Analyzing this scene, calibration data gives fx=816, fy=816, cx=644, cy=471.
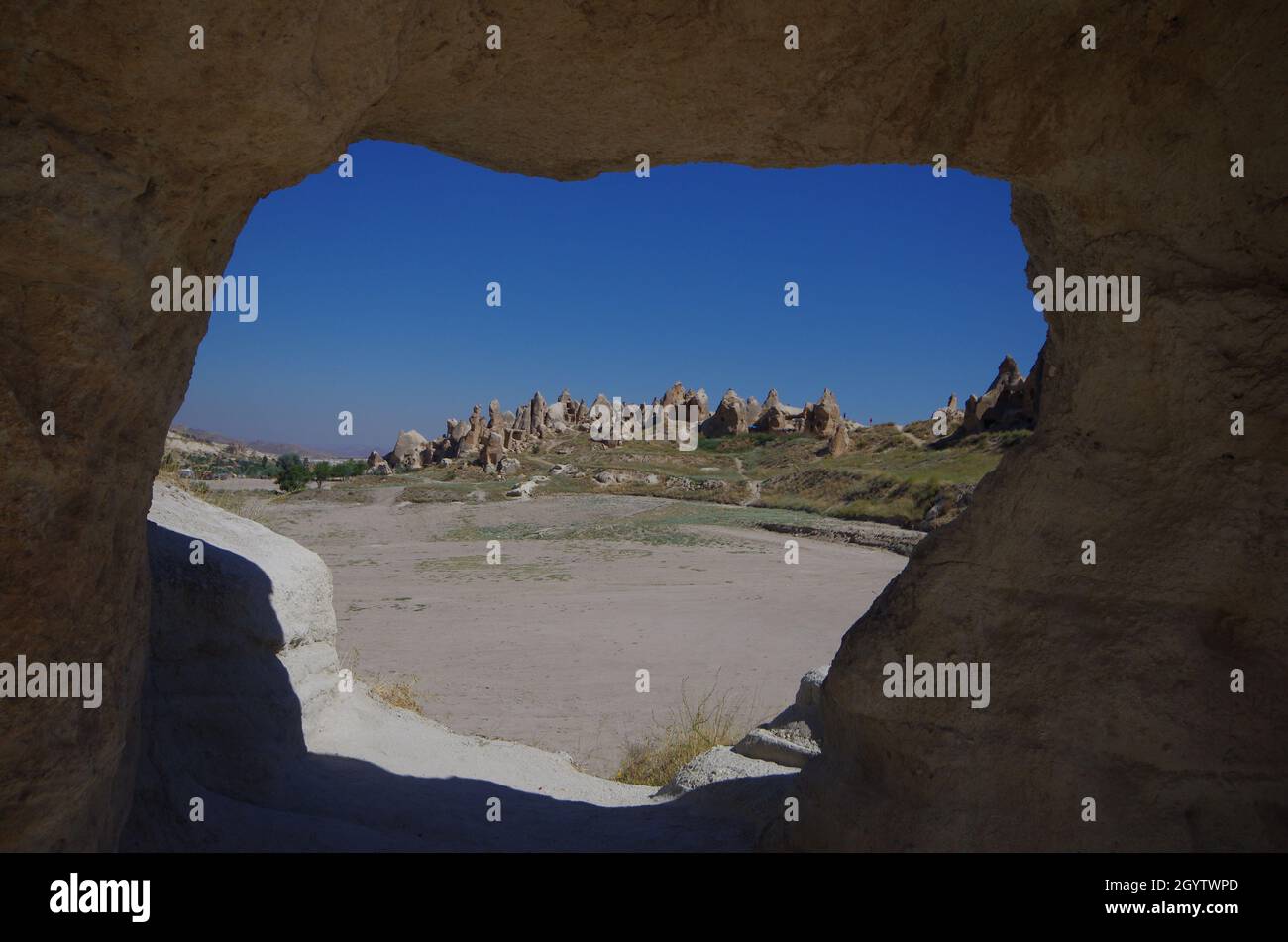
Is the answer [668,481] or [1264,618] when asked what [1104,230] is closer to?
[1264,618]

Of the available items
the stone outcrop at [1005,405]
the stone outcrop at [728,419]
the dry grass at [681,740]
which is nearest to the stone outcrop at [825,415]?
the stone outcrop at [728,419]

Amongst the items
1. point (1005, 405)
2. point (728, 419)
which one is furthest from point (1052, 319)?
point (728, 419)

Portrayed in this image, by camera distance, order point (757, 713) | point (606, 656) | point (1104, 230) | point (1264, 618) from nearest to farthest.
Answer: point (1264, 618)
point (1104, 230)
point (757, 713)
point (606, 656)

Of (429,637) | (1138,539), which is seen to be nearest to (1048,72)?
(1138,539)

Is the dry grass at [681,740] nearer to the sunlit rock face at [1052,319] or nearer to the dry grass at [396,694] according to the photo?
the dry grass at [396,694]

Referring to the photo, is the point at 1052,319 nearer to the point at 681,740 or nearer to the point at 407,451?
the point at 681,740
